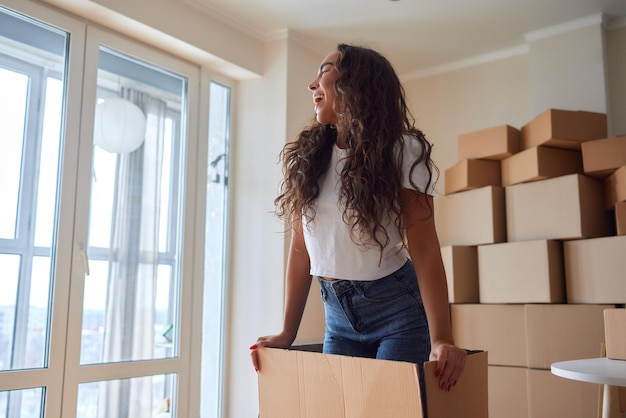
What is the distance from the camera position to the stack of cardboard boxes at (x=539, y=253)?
2.58 meters

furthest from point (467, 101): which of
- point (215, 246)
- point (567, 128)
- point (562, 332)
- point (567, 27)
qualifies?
point (215, 246)

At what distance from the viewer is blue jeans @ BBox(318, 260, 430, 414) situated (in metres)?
1.19

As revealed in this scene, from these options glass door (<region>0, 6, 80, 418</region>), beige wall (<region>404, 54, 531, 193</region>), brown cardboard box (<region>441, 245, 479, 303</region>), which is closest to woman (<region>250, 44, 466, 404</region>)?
glass door (<region>0, 6, 80, 418</region>)

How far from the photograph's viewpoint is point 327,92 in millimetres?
1324

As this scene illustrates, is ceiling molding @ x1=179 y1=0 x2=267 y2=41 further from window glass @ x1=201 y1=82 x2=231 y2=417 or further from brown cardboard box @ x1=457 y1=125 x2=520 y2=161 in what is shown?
brown cardboard box @ x1=457 y1=125 x2=520 y2=161

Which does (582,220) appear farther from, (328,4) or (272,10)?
(272,10)

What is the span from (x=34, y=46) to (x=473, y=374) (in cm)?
231

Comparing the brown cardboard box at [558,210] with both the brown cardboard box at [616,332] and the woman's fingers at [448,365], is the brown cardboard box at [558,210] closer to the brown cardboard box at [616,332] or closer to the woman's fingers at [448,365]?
the brown cardboard box at [616,332]

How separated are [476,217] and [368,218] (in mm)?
1979

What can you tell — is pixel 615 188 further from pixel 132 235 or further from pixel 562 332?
pixel 132 235

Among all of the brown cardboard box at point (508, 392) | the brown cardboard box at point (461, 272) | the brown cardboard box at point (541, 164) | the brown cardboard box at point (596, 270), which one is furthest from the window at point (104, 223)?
the brown cardboard box at point (596, 270)

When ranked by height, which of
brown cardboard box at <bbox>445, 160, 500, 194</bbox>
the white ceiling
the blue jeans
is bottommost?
the blue jeans

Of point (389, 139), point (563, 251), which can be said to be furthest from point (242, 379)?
point (389, 139)

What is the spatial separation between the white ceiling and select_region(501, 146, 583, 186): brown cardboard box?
803 mm
